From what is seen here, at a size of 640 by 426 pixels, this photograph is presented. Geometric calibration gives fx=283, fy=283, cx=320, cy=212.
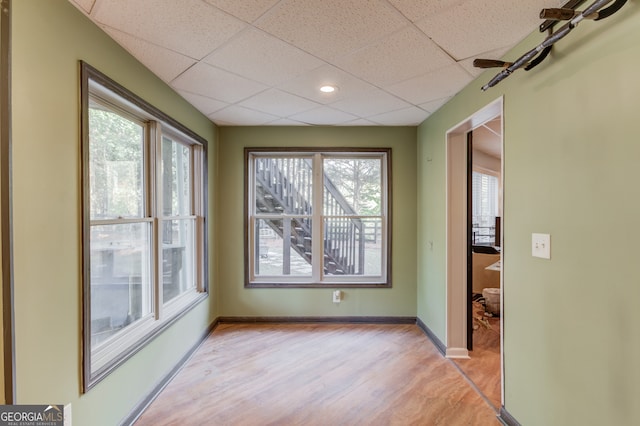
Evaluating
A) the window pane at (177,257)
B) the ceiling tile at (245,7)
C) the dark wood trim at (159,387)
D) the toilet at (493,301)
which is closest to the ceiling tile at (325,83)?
the ceiling tile at (245,7)

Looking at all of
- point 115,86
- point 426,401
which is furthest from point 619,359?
point 115,86

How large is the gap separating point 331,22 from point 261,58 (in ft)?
1.91

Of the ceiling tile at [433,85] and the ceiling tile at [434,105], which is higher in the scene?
the ceiling tile at [434,105]

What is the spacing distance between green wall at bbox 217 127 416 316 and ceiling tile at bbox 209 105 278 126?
0.17 m

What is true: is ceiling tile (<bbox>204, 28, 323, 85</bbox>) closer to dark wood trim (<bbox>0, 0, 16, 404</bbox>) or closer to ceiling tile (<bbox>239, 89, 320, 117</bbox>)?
ceiling tile (<bbox>239, 89, 320, 117</bbox>)

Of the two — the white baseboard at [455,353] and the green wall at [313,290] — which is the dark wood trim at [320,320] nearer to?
the green wall at [313,290]

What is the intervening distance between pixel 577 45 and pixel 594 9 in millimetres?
282

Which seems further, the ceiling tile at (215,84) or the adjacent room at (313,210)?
the ceiling tile at (215,84)

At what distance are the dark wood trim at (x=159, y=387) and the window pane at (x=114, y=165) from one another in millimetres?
1296

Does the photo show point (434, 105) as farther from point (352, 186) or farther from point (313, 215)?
point (313, 215)

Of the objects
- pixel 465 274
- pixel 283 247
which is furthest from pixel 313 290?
pixel 465 274

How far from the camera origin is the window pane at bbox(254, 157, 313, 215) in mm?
3656

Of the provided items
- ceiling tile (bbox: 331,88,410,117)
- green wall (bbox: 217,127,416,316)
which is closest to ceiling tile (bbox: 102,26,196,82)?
ceiling tile (bbox: 331,88,410,117)

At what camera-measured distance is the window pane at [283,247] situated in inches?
144
